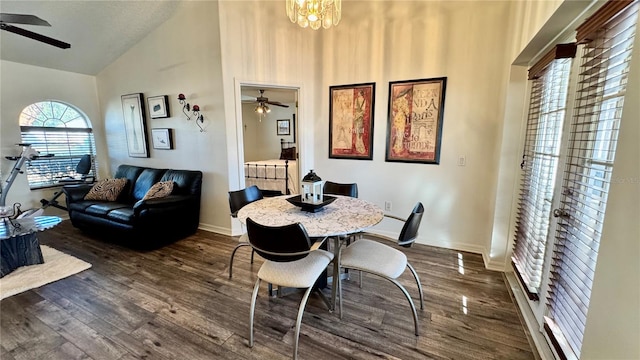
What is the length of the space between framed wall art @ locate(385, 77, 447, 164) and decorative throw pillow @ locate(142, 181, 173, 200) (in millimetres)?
2882

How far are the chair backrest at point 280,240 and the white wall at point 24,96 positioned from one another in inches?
183

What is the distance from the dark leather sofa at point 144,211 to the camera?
9.86 feet

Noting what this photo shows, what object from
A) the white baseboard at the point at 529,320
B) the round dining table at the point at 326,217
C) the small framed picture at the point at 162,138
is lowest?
the white baseboard at the point at 529,320

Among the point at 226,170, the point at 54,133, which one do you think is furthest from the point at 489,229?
the point at 54,133

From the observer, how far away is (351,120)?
3.38 meters

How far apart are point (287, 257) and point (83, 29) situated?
4226mm

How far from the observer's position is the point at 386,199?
11.0 feet

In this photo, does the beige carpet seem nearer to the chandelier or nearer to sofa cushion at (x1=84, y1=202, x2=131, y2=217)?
sofa cushion at (x1=84, y1=202, x2=131, y2=217)

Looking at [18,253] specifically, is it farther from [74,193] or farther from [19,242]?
[74,193]

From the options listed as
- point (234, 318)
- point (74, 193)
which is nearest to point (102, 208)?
point (74, 193)

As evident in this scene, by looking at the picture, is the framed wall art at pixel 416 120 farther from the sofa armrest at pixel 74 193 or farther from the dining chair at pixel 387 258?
the sofa armrest at pixel 74 193

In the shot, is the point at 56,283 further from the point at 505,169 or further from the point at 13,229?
the point at 505,169

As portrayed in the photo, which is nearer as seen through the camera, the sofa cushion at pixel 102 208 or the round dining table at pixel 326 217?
the round dining table at pixel 326 217

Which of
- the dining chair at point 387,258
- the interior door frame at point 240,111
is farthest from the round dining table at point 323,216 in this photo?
the interior door frame at point 240,111
